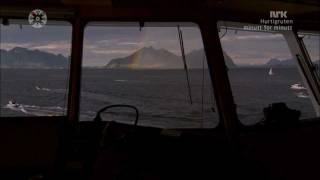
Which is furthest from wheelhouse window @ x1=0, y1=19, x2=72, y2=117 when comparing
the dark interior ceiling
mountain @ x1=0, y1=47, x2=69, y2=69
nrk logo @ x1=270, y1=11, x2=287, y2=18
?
nrk logo @ x1=270, y1=11, x2=287, y2=18

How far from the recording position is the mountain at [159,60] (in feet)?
12.5

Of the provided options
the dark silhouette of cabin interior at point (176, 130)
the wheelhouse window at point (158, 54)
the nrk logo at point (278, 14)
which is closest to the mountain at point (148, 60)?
the wheelhouse window at point (158, 54)

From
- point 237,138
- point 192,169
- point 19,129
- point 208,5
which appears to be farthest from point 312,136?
point 19,129

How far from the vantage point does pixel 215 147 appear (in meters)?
2.69

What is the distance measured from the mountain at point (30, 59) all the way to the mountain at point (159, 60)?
0.40 m

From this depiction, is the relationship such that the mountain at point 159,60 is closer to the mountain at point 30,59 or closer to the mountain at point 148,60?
the mountain at point 148,60

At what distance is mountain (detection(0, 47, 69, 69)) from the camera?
366 cm

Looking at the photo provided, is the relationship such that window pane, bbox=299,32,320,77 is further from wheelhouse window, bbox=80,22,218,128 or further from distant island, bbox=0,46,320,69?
wheelhouse window, bbox=80,22,218,128

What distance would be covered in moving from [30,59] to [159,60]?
3.56ft

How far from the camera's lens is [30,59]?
12.2 feet

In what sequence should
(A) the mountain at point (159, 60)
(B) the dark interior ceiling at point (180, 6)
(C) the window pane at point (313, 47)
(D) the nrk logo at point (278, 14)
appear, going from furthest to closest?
(C) the window pane at point (313, 47) → (D) the nrk logo at point (278, 14) → (A) the mountain at point (159, 60) → (B) the dark interior ceiling at point (180, 6)

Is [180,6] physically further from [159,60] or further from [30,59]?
[30,59]

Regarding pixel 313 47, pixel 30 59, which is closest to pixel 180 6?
pixel 30 59

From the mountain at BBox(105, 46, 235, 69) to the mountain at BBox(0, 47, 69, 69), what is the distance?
0.40m
